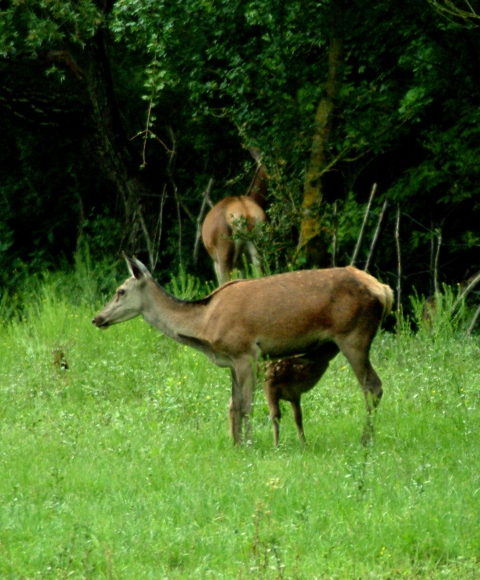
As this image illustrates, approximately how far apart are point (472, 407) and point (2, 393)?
4493mm

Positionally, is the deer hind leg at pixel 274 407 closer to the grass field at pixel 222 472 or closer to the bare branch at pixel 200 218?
the grass field at pixel 222 472

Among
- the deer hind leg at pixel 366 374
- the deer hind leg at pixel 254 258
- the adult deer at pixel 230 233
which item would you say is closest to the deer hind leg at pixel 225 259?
the adult deer at pixel 230 233

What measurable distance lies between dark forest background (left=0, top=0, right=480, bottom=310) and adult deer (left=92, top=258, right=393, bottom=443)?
334 cm

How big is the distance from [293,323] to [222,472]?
1685mm

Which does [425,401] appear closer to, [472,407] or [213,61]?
[472,407]

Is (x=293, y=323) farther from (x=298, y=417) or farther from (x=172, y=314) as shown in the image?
(x=172, y=314)

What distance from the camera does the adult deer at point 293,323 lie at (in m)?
9.22

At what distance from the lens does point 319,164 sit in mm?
14281

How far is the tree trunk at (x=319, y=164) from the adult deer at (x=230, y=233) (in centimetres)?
104

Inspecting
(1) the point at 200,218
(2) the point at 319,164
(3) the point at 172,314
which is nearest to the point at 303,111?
(2) the point at 319,164

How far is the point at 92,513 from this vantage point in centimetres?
696

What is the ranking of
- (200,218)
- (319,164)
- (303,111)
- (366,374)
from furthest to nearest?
(200,218) → (303,111) → (319,164) → (366,374)

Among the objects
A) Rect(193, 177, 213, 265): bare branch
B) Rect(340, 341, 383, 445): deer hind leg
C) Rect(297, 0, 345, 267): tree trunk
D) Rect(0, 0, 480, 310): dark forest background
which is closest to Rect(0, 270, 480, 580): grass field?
Rect(340, 341, 383, 445): deer hind leg

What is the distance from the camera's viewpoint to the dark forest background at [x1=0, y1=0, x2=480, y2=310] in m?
13.9
